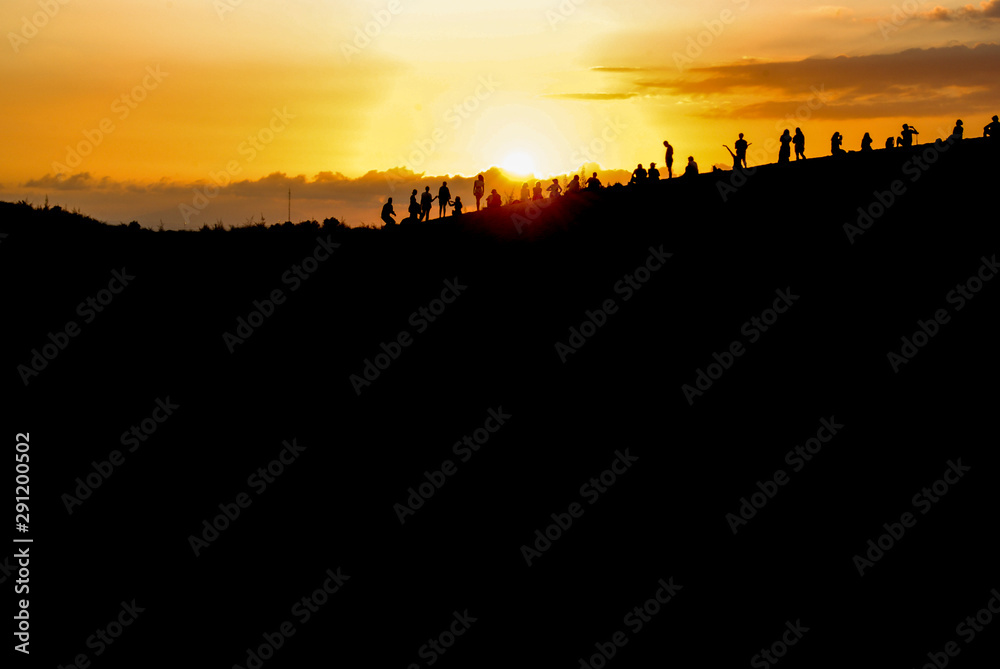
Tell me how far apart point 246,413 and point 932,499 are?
73.4 feet

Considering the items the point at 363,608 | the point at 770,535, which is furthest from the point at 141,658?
the point at 770,535

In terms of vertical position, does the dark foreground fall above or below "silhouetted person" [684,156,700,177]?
below

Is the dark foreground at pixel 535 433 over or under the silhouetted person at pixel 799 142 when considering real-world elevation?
under

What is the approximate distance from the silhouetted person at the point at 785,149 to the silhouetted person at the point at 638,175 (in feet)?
20.7

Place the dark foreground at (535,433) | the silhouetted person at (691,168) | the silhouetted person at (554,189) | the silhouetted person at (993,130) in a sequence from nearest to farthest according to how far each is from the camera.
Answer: the dark foreground at (535,433)
the silhouetted person at (993,130)
the silhouetted person at (691,168)
the silhouetted person at (554,189)

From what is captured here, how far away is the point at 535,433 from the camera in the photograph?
28594mm

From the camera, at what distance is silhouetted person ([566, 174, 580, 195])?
42.6 meters

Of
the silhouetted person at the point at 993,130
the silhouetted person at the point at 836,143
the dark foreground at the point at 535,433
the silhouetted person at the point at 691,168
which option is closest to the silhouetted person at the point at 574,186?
the dark foreground at the point at 535,433

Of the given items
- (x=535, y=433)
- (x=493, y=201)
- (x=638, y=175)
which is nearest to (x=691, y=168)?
(x=638, y=175)

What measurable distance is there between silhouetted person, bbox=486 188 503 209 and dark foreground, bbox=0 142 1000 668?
10.6ft

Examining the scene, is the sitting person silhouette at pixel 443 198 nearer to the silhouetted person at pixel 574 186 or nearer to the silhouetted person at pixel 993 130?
the silhouetted person at pixel 574 186

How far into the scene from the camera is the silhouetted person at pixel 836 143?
3816 centimetres

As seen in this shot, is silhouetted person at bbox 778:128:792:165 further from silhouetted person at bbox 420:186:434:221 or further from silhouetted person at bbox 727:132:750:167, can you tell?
silhouetted person at bbox 420:186:434:221

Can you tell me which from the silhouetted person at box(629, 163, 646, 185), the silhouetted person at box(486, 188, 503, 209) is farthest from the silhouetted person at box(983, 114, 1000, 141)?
the silhouetted person at box(486, 188, 503, 209)
